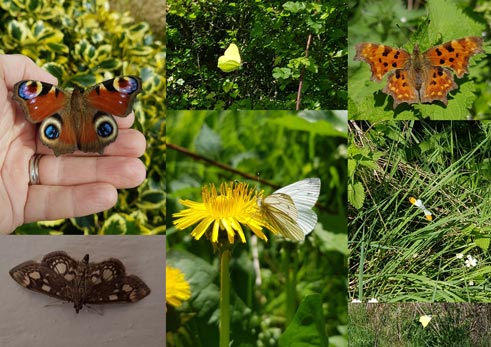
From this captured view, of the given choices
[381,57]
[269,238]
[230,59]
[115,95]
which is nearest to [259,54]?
[230,59]

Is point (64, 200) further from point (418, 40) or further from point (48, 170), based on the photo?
point (418, 40)

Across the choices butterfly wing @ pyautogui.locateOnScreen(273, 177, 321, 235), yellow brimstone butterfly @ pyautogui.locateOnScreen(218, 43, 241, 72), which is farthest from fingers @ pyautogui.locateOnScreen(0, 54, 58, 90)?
butterfly wing @ pyautogui.locateOnScreen(273, 177, 321, 235)

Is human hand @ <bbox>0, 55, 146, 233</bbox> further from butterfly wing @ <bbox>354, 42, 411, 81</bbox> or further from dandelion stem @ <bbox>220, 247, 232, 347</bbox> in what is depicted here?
butterfly wing @ <bbox>354, 42, 411, 81</bbox>

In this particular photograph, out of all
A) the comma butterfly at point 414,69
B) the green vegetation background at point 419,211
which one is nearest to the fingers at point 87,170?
the green vegetation background at point 419,211

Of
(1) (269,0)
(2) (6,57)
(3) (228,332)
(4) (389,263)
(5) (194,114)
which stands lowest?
(3) (228,332)

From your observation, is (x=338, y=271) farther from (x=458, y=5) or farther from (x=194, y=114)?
(x=458, y=5)

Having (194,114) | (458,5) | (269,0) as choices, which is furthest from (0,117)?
(458,5)
